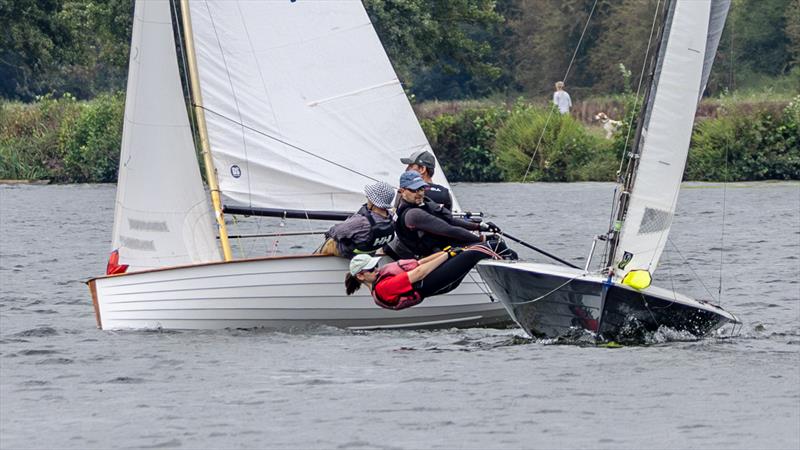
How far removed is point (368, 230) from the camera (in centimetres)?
1436

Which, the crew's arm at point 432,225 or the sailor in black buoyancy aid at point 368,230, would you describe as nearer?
the crew's arm at point 432,225

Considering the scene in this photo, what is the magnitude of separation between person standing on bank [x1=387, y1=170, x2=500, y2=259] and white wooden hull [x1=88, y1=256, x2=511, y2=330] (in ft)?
2.00

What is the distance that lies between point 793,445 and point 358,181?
6.44 meters

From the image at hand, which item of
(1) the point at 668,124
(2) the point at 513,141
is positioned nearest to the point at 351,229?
(1) the point at 668,124

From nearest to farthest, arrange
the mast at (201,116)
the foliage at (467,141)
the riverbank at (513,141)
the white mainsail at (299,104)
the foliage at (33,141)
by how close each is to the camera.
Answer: the mast at (201,116)
the white mainsail at (299,104)
the riverbank at (513,141)
the foliage at (467,141)
the foliage at (33,141)

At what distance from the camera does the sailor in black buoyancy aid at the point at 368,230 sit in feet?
47.1

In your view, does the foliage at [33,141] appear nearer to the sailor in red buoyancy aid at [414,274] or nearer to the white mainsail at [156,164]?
the white mainsail at [156,164]

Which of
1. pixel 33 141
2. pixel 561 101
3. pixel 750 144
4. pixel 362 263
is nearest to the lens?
pixel 362 263

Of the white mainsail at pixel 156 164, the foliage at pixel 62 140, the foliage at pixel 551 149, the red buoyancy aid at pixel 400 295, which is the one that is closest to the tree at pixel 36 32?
the foliage at pixel 62 140

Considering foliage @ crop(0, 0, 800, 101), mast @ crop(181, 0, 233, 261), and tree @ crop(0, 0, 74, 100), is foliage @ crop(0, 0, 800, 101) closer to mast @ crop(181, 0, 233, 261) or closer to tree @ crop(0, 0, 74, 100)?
tree @ crop(0, 0, 74, 100)

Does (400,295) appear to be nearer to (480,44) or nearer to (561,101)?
(561,101)

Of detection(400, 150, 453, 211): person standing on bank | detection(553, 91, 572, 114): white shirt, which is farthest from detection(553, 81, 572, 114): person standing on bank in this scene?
detection(400, 150, 453, 211): person standing on bank

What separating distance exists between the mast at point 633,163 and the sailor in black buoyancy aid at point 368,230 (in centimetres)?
186

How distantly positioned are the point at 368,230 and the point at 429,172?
127 cm
